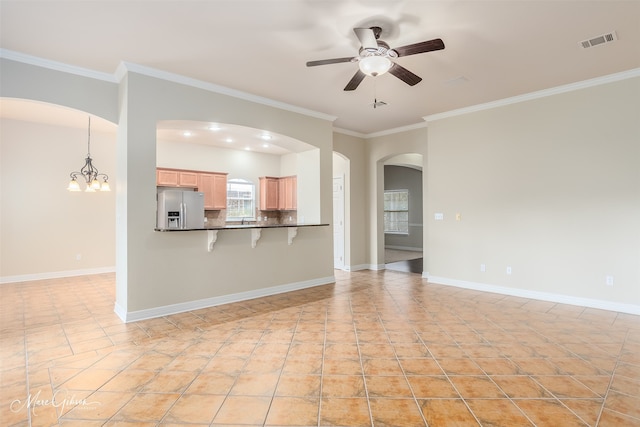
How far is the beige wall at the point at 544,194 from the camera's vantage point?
4.17 m

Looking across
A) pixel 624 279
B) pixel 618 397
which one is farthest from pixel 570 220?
pixel 618 397

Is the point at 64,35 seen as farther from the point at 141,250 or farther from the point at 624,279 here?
the point at 624,279

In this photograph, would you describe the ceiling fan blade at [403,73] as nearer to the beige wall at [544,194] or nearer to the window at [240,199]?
the beige wall at [544,194]

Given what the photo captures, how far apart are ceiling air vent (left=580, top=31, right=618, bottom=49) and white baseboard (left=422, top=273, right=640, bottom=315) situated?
321 centimetres

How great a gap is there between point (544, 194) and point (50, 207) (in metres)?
8.80

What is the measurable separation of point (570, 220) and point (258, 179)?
6.91 metres

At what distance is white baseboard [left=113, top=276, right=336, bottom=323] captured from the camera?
3.84 m

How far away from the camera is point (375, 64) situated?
3.02 m

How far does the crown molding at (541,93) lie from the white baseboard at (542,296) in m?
2.90

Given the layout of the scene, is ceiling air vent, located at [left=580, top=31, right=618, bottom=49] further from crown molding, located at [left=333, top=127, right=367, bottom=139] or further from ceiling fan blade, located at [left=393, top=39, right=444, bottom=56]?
crown molding, located at [left=333, top=127, right=367, bottom=139]

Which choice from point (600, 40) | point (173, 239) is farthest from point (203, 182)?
point (600, 40)

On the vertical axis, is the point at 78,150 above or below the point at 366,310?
above

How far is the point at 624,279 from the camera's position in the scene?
416cm

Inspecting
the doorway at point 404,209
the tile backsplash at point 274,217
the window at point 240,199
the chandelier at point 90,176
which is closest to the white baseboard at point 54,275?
the chandelier at point 90,176
